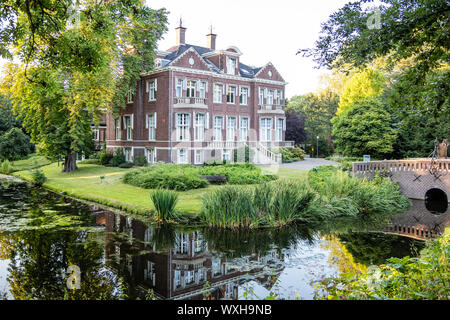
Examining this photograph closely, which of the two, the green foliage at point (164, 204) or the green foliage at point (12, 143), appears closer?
the green foliage at point (164, 204)

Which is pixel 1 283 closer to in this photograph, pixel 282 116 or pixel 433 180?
pixel 433 180

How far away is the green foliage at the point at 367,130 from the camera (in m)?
28.5

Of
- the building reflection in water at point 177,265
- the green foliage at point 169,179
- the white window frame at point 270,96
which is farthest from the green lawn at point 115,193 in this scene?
the white window frame at point 270,96

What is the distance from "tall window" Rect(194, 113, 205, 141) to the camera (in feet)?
101

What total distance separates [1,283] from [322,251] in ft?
25.2

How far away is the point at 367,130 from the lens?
29094mm

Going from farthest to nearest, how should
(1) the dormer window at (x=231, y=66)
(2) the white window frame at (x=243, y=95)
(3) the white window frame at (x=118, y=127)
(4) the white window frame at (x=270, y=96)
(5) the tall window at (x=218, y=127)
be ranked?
(4) the white window frame at (x=270, y=96) → (3) the white window frame at (x=118, y=127) → (2) the white window frame at (x=243, y=95) → (1) the dormer window at (x=231, y=66) → (5) the tall window at (x=218, y=127)

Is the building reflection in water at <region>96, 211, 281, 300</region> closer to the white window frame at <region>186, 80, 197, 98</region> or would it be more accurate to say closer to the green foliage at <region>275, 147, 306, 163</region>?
the white window frame at <region>186, 80, 197, 98</region>

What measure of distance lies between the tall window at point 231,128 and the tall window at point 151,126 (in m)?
6.68

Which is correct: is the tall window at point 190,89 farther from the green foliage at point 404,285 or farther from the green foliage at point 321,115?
the green foliage at point 404,285

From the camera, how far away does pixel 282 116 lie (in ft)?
123

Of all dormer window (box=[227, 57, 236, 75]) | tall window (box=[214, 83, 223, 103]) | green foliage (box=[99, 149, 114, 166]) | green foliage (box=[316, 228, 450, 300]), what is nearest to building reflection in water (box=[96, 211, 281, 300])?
green foliage (box=[316, 228, 450, 300])
